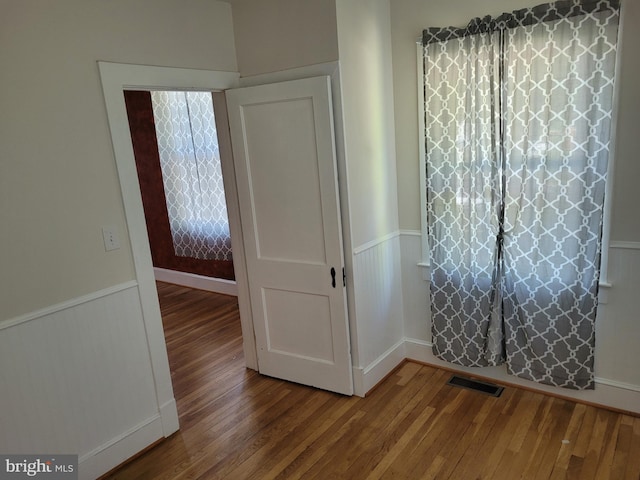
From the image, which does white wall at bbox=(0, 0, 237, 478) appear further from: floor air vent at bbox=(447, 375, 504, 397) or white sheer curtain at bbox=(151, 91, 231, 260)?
white sheer curtain at bbox=(151, 91, 231, 260)

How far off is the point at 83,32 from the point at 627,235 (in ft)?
9.40

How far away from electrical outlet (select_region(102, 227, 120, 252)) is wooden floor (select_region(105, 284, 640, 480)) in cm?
117

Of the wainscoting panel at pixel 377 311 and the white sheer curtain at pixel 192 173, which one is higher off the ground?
the white sheer curtain at pixel 192 173

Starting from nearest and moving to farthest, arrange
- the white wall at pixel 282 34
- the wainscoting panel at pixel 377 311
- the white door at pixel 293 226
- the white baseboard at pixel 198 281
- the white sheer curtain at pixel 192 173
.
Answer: the white wall at pixel 282 34
the white door at pixel 293 226
the wainscoting panel at pixel 377 311
the white sheer curtain at pixel 192 173
the white baseboard at pixel 198 281

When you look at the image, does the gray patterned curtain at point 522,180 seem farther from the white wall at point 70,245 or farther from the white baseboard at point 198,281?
the white baseboard at point 198,281

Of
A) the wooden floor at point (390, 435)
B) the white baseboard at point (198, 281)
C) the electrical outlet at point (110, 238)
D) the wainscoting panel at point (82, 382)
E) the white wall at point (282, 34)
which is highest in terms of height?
the white wall at point (282, 34)

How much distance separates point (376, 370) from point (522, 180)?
4.93 ft

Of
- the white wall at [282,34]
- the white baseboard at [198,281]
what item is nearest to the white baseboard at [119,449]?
the white wall at [282,34]

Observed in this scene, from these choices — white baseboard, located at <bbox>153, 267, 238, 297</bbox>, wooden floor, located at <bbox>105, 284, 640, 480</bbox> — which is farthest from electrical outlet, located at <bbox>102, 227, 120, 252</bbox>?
white baseboard, located at <bbox>153, 267, 238, 297</bbox>

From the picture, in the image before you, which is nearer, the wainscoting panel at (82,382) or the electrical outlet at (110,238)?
the wainscoting panel at (82,382)

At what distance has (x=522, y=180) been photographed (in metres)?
2.59

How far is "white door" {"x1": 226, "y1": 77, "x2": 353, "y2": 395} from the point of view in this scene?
2637mm

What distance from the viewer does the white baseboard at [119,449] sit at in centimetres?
230

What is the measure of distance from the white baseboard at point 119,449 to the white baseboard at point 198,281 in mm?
2321
